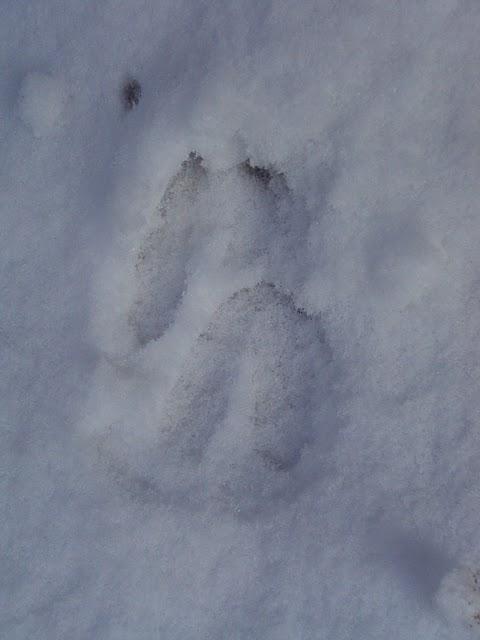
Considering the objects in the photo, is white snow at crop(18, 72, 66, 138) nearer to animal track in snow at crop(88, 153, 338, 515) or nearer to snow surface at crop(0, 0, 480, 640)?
snow surface at crop(0, 0, 480, 640)

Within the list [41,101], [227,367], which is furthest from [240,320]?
[41,101]

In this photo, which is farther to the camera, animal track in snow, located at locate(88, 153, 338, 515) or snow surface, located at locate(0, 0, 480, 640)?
animal track in snow, located at locate(88, 153, 338, 515)

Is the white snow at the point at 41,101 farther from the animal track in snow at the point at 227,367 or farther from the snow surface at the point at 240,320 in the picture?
the animal track in snow at the point at 227,367

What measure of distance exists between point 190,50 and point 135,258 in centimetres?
43

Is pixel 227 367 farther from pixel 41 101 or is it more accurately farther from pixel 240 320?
pixel 41 101

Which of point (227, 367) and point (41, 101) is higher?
point (41, 101)

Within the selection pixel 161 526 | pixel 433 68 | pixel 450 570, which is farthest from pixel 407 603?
pixel 433 68

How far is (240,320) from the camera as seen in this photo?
1326mm

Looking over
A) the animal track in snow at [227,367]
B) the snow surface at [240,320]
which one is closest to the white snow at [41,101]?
the snow surface at [240,320]

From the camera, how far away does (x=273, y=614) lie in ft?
4.14

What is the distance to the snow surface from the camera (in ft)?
3.92

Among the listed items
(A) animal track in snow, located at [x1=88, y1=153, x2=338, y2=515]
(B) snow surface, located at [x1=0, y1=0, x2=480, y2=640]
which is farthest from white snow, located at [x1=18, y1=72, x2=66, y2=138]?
(A) animal track in snow, located at [x1=88, y1=153, x2=338, y2=515]

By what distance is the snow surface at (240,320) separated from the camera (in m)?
1.19

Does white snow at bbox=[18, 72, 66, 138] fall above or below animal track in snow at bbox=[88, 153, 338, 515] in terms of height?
above
